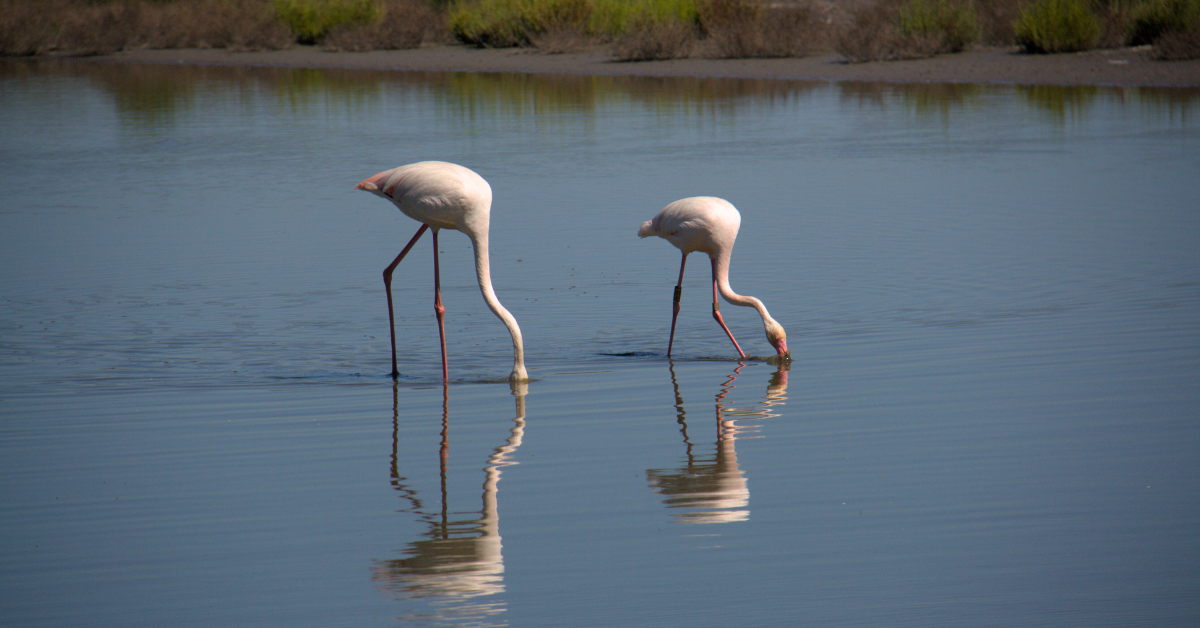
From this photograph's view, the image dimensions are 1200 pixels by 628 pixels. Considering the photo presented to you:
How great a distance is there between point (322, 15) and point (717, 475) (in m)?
36.4

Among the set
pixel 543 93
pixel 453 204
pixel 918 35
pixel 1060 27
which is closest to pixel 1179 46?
pixel 1060 27

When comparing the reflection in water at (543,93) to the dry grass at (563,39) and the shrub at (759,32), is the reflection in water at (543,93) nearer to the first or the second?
the shrub at (759,32)

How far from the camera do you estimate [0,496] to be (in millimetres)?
4648

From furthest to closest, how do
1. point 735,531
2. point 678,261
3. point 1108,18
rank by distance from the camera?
point 1108,18
point 678,261
point 735,531

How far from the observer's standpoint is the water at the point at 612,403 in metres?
3.79

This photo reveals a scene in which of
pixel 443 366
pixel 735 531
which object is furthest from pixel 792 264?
pixel 735 531

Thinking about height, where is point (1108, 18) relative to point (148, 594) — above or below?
above

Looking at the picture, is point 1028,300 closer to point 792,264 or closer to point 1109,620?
point 792,264

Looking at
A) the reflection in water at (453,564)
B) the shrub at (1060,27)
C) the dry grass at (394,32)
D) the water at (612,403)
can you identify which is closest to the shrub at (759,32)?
the shrub at (1060,27)

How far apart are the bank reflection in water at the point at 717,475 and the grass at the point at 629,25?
19.9 m

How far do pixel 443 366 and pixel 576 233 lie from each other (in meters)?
4.29

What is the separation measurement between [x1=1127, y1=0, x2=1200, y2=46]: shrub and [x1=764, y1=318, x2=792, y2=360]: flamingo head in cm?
1896

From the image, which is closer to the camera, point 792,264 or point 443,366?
point 443,366

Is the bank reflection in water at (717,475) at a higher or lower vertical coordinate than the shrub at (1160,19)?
lower
